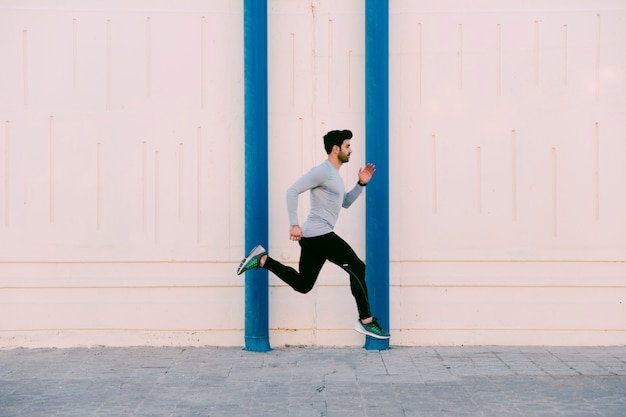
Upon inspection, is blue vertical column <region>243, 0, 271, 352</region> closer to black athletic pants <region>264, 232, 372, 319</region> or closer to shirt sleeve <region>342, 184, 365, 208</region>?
black athletic pants <region>264, 232, 372, 319</region>

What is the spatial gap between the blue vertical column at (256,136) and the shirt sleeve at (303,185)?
1037 millimetres

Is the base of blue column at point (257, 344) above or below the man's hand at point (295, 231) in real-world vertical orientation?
below

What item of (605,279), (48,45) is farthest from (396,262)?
(48,45)

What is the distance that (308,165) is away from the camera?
849 cm

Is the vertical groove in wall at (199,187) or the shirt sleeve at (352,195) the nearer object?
the shirt sleeve at (352,195)

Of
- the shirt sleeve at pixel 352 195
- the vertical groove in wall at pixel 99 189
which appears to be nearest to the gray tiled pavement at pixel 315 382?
the vertical groove in wall at pixel 99 189

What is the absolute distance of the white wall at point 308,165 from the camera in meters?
8.48

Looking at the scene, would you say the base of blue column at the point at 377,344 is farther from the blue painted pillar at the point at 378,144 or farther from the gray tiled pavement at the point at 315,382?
the blue painted pillar at the point at 378,144

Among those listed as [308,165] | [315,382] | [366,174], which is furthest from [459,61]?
[315,382]

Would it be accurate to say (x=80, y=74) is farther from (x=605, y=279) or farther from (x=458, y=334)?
(x=605, y=279)

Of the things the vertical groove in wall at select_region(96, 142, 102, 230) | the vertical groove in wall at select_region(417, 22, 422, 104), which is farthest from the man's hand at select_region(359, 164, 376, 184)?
the vertical groove in wall at select_region(96, 142, 102, 230)

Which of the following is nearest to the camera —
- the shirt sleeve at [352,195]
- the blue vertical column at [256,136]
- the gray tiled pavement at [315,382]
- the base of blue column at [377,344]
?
the gray tiled pavement at [315,382]

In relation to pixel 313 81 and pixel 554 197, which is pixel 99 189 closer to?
pixel 313 81

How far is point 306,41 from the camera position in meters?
8.51
